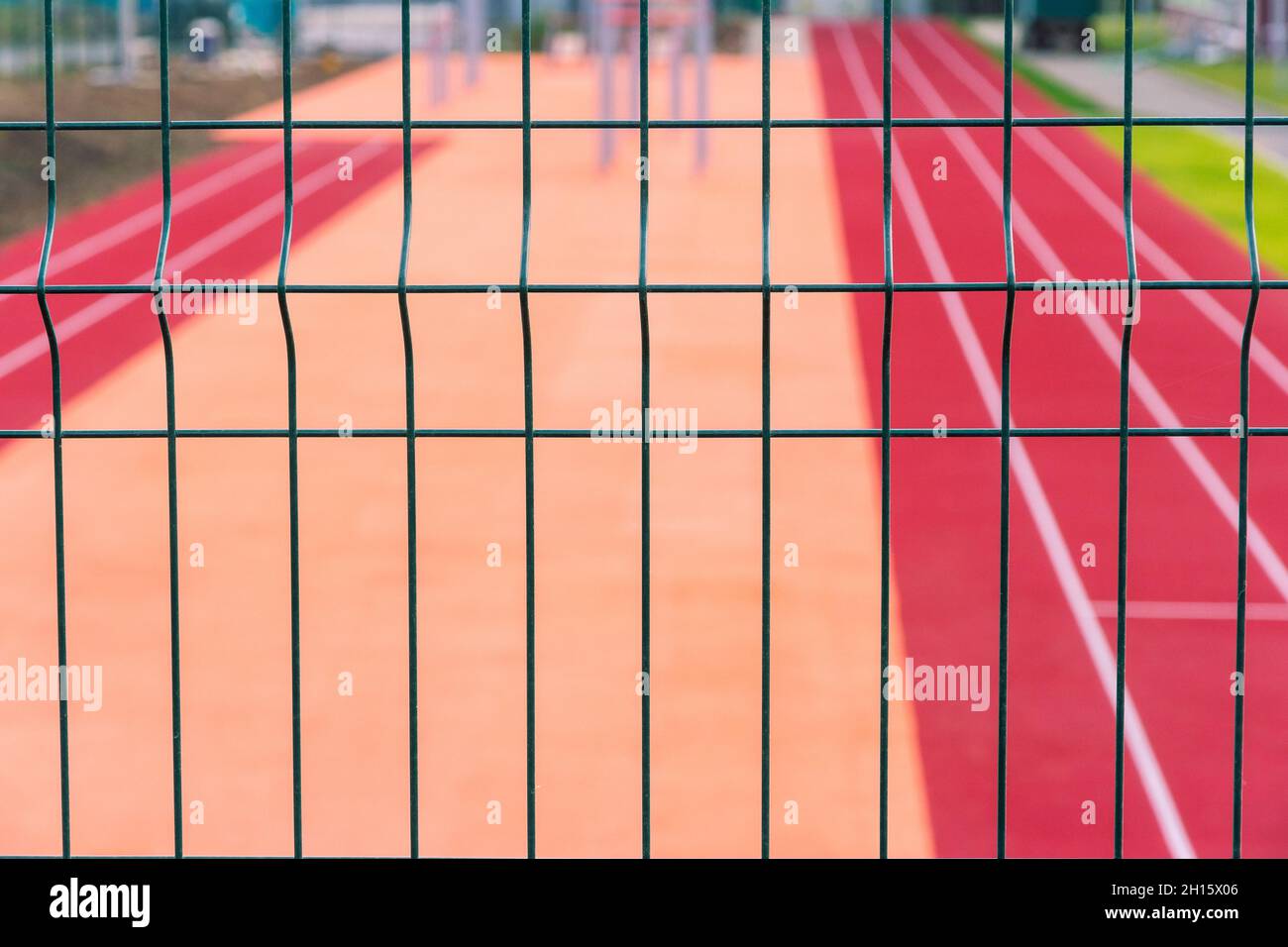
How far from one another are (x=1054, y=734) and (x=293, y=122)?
5.65 m

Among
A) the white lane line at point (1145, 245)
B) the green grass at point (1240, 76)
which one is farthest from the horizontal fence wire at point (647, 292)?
the green grass at point (1240, 76)

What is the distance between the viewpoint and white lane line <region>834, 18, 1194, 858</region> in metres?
7.39

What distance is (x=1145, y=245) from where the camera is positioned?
2008cm

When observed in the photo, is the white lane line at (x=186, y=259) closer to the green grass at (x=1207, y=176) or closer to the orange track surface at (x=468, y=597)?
the orange track surface at (x=468, y=597)

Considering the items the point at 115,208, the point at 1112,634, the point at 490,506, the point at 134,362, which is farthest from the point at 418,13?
the point at 1112,634

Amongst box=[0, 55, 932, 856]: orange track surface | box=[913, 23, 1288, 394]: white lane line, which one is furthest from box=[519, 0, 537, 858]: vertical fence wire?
box=[913, 23, 1288, 394]: white lane line

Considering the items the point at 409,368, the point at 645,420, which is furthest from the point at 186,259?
the point at 645,420

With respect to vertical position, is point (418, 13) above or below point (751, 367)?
above

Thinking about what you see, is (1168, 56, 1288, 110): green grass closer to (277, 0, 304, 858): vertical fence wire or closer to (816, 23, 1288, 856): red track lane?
(816, 23, 1288, 856): red track lane

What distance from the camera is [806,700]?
329 inches

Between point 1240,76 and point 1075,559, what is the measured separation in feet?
93.5

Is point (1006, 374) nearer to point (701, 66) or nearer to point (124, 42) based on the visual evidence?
point (701, 66)

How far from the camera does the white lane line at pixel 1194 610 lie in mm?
9570
